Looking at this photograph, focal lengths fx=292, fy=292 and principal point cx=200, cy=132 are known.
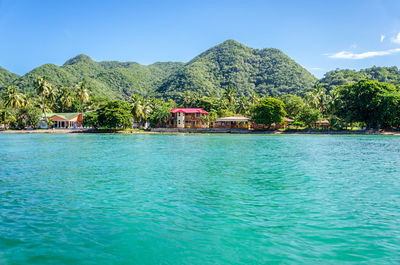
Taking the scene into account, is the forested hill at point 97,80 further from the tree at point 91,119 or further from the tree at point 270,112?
the tree at point 270,112

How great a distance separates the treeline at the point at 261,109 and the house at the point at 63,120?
325cm

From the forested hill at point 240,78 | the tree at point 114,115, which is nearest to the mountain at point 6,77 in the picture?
the forested hill at point 240,78

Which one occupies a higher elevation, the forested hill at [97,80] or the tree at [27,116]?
the forested hill at [97,80]

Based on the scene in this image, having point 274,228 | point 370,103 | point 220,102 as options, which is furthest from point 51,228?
point 220,102

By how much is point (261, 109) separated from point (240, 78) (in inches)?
4075

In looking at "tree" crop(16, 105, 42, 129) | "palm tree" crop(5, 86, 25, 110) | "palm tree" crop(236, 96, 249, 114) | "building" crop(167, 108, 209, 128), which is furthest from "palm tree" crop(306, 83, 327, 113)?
"palm tree" crop(5, 86, 25, 110)

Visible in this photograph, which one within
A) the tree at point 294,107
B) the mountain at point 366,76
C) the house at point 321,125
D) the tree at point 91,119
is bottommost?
the house at point 321,125

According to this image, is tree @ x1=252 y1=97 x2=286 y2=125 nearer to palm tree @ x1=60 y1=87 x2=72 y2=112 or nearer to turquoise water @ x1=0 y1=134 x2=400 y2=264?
turquoise water @ x1=0 y1=134 x2=400 y2=264

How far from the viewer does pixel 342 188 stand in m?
14.0

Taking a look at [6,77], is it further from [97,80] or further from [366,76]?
[366,76]

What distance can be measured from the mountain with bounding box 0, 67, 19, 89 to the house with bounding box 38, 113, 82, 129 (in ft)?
185

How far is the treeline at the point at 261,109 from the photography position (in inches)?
2891

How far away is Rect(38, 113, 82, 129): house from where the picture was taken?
93750 mm

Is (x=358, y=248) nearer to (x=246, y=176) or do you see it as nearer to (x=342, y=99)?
(x=246, y=176)
